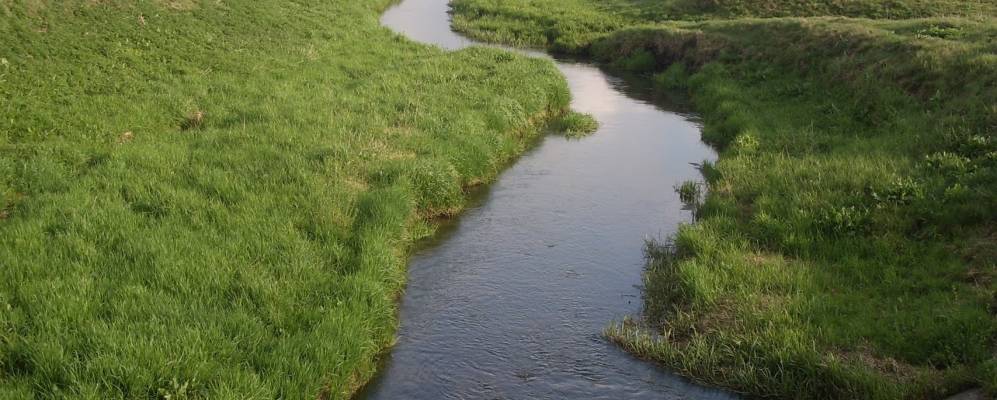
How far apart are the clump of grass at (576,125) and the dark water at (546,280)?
541 millimetres

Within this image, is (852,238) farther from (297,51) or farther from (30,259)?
(297,51)

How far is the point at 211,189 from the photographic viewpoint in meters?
12.9

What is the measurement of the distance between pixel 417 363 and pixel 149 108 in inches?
398

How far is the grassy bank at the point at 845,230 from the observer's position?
9195 millimetres

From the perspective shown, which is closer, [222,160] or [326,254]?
[326,254]

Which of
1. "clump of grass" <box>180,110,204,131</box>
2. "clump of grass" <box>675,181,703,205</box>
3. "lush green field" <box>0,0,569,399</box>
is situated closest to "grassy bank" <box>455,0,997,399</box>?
"clump of grass" <box>675,181,703,205</box>

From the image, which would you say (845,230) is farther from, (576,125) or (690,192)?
(576,125)

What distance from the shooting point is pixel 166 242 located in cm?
1064

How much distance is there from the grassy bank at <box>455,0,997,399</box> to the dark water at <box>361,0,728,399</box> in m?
0.61

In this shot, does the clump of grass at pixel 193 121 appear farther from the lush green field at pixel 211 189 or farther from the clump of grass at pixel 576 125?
the clump of grass at pixel 576 125

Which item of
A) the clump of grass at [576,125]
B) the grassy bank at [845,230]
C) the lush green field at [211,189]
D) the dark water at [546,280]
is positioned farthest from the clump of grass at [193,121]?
the grassy bank at [845,230]

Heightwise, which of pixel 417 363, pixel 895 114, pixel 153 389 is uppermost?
pixel 895 114

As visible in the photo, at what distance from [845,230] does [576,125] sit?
10570 millimetres

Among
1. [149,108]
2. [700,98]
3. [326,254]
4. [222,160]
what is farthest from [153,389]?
[700,98]
